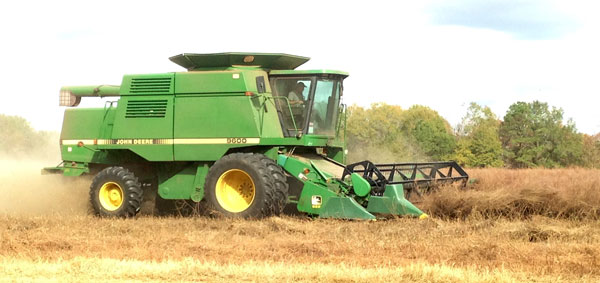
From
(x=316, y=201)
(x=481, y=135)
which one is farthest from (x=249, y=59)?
(x=481, y=135)

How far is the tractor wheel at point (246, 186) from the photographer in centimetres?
1107

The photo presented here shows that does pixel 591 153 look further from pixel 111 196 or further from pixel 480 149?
pixel 111 196

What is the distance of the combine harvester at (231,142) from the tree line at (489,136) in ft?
80.9

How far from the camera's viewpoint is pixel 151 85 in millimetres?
12602

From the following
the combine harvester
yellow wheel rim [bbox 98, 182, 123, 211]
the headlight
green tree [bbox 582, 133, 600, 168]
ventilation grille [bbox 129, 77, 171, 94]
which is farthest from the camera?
green tree [bbox 582, 133, 600, 168]

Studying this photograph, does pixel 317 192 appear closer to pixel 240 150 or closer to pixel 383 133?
pixel 240 150

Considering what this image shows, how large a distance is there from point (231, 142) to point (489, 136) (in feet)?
113

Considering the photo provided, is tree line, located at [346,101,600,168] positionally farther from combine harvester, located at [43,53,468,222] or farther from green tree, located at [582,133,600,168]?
combine harvester, located at [43,53,468,222]

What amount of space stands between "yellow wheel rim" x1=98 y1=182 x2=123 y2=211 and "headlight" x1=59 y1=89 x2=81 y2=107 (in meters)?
2.24

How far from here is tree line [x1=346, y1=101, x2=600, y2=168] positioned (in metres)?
41.9

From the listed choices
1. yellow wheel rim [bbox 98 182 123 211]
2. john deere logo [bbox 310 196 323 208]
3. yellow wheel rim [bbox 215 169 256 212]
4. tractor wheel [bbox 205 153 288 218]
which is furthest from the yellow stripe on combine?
john deere logo [bbox 310 196 323 208]

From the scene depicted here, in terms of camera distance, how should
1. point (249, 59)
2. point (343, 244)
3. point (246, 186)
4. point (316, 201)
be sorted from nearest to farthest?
point (343, 244) < point (316, 201) < point (246, 186) < point (249, 59)

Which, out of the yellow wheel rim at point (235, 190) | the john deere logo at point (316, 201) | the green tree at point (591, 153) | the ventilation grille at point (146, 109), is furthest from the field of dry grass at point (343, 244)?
the green tree at point (591, 153)

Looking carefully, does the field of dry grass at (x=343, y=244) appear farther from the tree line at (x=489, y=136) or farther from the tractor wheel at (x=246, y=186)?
the tree line at (x=489, y=136)
